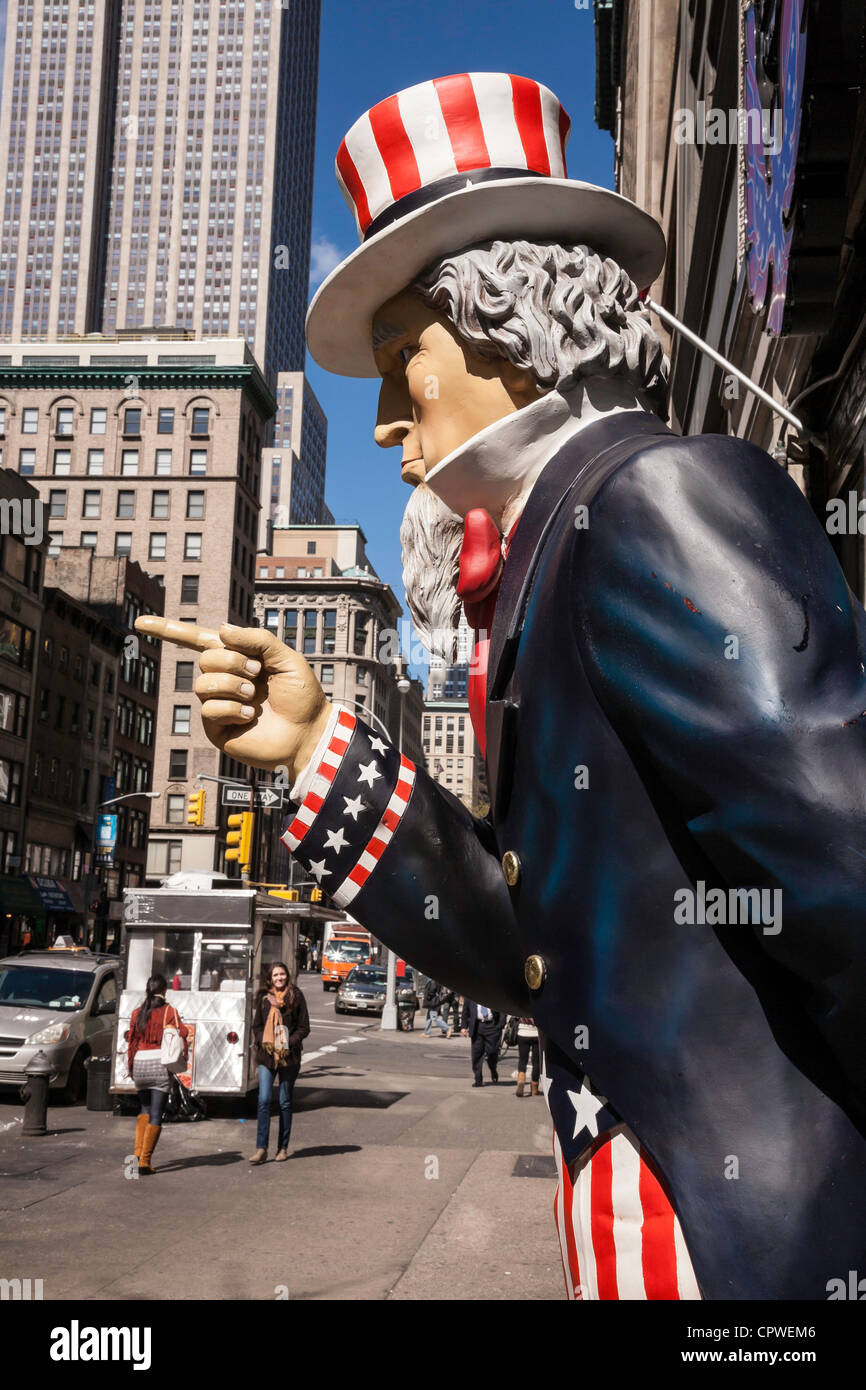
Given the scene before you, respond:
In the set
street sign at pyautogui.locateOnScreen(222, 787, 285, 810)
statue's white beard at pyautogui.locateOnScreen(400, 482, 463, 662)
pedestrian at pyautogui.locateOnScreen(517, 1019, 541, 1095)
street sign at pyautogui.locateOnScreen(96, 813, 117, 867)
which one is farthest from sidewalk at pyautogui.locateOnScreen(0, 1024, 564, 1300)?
street sign at pyautogui.locateOnScreen(96, 813, 117, 867)

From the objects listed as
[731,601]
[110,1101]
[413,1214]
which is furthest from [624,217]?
[110,1101]

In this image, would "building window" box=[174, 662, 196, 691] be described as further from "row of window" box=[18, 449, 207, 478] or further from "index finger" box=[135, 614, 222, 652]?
"index finger" box=[135, 614, 222, 652]

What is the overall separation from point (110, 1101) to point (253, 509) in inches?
2783

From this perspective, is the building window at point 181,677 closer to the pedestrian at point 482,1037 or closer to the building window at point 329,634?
the building window at point 329,634

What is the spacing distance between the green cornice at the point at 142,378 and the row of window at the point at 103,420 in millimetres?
1171

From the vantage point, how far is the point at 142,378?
8012cm

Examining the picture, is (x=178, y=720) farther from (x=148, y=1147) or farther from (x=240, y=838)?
(x=148, y=1147)

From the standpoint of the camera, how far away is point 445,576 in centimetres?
226

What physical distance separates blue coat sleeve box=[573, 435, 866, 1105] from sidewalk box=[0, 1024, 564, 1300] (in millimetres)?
2746

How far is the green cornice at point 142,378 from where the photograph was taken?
79.5m

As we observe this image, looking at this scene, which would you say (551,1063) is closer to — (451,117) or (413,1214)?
(451,117)

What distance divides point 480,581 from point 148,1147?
1085 centimetres

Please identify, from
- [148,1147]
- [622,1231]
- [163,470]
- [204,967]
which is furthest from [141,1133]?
[163,470]

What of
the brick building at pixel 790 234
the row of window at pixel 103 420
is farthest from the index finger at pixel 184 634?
the row of window at pixel 103 420
